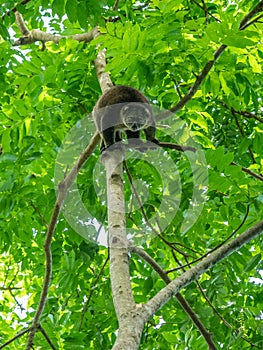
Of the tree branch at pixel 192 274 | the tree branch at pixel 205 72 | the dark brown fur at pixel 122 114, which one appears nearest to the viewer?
the tree branch at pixel 192 274

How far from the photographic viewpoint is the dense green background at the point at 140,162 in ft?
10.4

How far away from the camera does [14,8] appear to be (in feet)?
12.2

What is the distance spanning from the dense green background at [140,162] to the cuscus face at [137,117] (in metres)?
0.16

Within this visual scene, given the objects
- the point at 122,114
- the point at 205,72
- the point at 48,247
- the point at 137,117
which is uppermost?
the point at 122,114

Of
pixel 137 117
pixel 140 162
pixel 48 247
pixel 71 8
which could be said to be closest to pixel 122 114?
pixel 137 117

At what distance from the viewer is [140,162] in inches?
165

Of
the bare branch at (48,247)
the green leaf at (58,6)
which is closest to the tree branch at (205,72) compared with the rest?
the bare branch at (48,247)

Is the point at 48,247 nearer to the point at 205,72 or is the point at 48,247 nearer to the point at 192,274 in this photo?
the point at 192,274

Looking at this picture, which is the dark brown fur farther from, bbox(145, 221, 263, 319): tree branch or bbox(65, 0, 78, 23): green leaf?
bbox(145, 221, 263, 319): tree branch

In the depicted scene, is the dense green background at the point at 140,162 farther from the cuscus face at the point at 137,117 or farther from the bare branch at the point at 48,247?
the bare branch at the point at 48,247

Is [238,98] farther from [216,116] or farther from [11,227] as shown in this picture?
[11,227]

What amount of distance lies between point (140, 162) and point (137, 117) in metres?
0.48

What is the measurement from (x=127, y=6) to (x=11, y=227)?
76.3 inches

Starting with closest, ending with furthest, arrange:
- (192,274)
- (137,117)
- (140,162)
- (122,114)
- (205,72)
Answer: (192,274) < (205,72) < (137,117) < (122,114) < (140,162)
